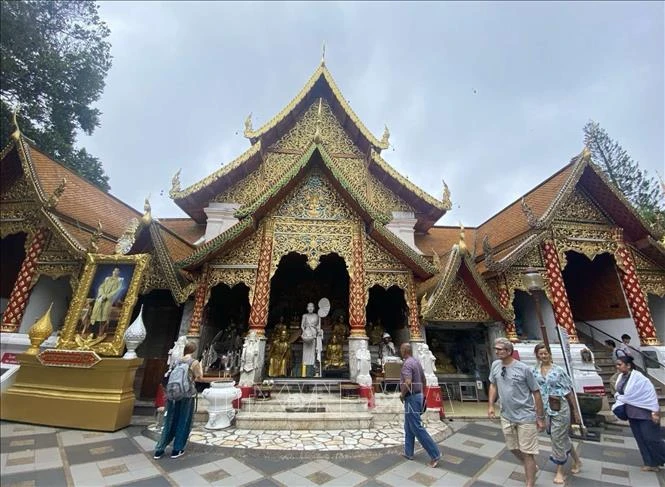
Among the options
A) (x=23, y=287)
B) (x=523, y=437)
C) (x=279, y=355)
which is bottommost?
(x=523, y=437)

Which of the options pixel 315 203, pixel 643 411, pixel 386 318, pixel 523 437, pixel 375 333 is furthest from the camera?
pixel 386 318

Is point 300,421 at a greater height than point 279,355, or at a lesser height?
lesser

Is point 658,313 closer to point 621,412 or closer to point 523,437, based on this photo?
point 621,412

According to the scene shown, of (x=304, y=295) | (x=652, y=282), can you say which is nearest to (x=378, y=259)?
(x=304, y=295)

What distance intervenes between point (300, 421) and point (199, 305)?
10.9ft

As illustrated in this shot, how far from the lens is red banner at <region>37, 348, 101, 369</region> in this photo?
492 cm

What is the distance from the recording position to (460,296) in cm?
700

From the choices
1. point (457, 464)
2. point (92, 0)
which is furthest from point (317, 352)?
point (92, 0)

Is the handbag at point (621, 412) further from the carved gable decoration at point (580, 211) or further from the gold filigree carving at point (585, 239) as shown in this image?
the carved gable decoration at point (580, 211)

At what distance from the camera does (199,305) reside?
21.3 feet

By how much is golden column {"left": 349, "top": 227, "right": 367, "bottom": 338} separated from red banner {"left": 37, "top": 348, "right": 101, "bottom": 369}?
4.65 meters

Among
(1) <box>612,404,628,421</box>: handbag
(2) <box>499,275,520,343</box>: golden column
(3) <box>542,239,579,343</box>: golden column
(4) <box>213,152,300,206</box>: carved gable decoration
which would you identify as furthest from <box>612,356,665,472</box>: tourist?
(4) <box>213,152,300,206</box>: carved gable decoration

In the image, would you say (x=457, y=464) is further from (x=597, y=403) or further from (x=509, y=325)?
(x=509, y=325)

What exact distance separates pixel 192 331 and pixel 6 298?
7.16 metres
